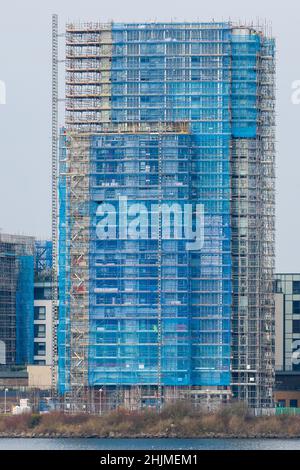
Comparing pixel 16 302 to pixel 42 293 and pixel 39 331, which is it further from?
pixel 42 293

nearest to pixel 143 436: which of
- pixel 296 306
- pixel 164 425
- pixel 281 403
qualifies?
pixel 164 425

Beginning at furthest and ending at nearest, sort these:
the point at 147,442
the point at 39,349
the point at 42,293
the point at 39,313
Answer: the point at 42,293 < the point at 39,313 < the point at 39,349 < the point at 147,442

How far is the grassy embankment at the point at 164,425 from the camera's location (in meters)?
55.8

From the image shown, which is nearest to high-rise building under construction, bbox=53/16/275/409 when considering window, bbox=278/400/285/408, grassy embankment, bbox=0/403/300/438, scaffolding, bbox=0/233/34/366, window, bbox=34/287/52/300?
grassy embankment, bbox=0/403/300/438

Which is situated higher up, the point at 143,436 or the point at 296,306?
the point at 296,306

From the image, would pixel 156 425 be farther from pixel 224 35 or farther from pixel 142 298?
pixel 224 35

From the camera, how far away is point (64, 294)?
59.3m

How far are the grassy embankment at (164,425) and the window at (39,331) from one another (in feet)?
53.9

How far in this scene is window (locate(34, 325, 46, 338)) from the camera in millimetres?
73875

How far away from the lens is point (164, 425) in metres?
56.2

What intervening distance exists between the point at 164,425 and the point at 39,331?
19090mm

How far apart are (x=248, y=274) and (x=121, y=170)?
6251mm

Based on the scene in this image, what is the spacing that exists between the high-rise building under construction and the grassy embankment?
5.16 ft

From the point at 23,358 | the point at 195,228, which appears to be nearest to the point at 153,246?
the point at 195,228
